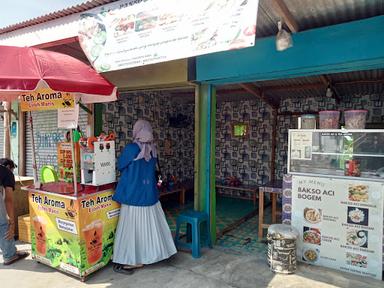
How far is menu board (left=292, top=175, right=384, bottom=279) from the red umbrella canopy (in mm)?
2699

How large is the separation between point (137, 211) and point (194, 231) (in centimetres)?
82

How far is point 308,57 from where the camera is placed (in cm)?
331

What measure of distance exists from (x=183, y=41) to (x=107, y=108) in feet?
9.67

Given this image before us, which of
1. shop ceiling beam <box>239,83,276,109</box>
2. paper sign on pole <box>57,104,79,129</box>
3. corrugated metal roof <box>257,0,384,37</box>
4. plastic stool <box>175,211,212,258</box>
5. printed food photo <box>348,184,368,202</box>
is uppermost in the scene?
corrugated metal roof <box>257,0,384,37</box>

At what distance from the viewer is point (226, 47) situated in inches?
97.5

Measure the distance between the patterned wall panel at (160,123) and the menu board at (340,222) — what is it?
3.31 metres

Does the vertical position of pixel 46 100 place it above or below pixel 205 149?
above

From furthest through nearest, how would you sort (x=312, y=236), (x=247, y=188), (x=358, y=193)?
(x=247, y=188) < (x=312, y=236) < (x=358, y=193)

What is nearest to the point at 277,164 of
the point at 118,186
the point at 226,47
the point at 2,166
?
the point at 118,186

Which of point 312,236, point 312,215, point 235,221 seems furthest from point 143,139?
point 235,221

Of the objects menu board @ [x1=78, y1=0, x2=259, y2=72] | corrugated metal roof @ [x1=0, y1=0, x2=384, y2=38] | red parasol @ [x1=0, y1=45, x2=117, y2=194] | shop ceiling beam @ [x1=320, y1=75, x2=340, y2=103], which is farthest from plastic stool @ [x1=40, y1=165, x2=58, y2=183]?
shop ceiling beam @ [x1=320, y1=75, x2=340, y2=103]

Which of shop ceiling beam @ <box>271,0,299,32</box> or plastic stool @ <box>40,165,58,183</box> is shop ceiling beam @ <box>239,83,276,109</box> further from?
plastic stool @ <box>40,165,58,183</box>

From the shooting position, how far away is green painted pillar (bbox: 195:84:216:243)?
13.5ft

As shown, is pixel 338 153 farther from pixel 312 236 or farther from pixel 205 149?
pixel 205 149
